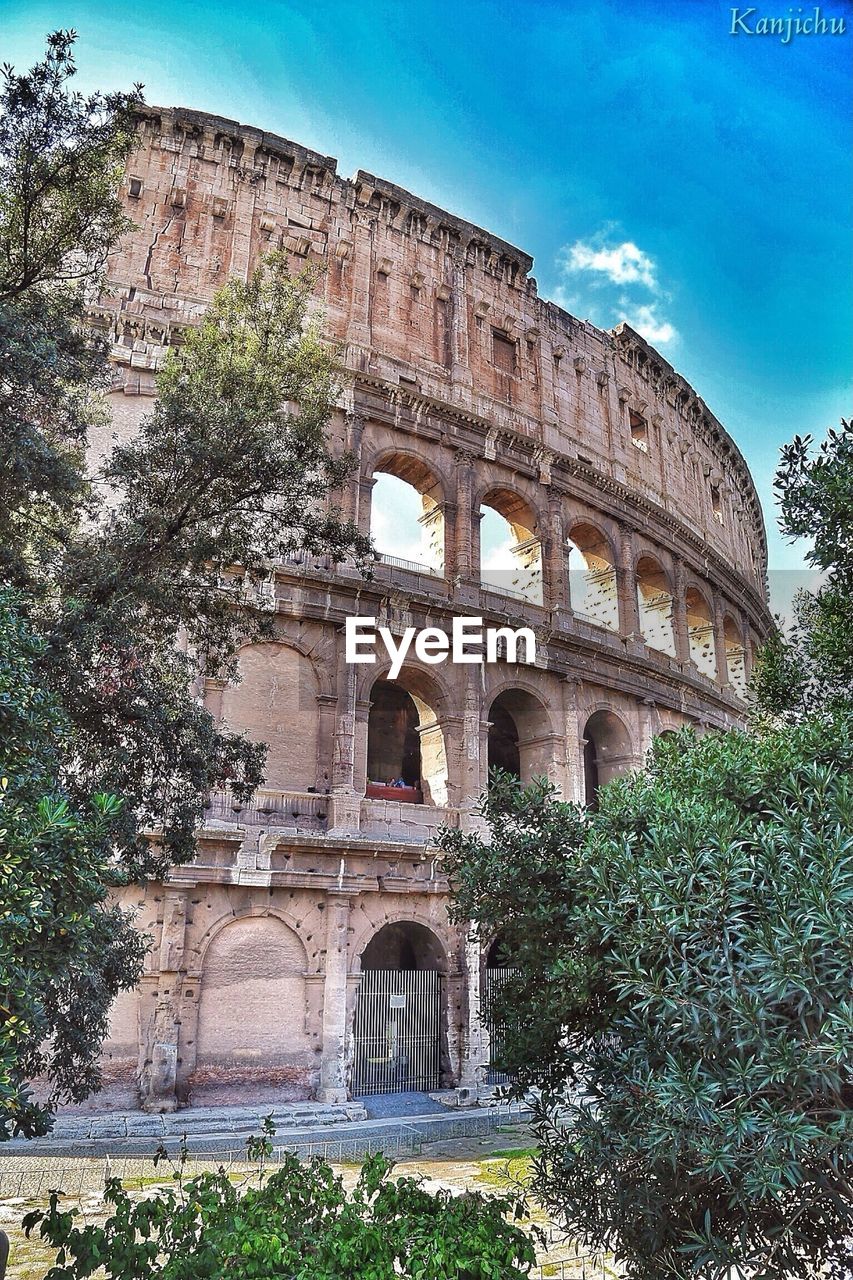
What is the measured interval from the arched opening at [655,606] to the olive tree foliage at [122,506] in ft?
44.1

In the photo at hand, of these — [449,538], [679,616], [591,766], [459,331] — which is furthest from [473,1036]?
[459,331]

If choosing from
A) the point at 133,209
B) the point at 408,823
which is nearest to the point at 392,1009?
the point at 408,823

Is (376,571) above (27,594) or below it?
above

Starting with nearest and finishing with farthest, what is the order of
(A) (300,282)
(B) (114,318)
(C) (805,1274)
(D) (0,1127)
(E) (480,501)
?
1. (C) (805,1274)
2. (D) (0,1127)
3. (A) (300,282)
4. (B) (114,318)
5. (E) (480,501)

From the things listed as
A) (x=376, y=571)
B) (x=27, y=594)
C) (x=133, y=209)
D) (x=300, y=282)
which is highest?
(x=133, y=209)

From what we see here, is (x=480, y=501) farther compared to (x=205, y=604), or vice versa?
(x=480, y=501)

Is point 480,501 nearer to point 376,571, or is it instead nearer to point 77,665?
point 376,571

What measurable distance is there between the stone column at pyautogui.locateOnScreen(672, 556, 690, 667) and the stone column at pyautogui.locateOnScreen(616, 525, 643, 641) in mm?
1650

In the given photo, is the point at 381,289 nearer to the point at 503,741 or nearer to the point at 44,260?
the point at 503,741

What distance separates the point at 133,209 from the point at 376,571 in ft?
29.1

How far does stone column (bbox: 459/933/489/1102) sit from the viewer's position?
13867mm

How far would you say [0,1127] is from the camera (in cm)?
426

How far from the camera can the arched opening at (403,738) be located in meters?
16.1

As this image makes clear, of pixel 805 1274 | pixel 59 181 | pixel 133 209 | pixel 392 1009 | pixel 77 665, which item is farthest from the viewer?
pixel 133 209
